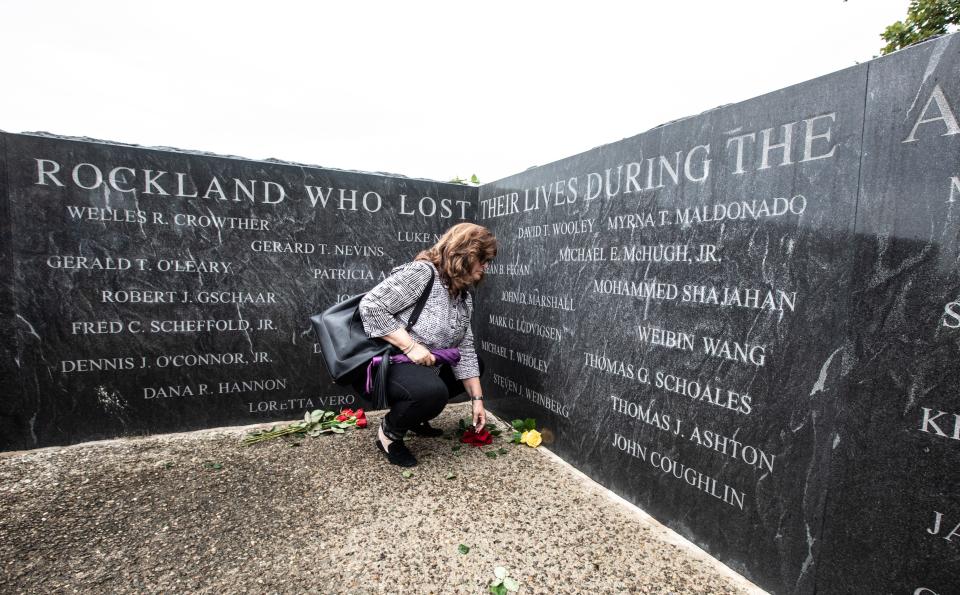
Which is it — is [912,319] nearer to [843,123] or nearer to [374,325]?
[843,123]

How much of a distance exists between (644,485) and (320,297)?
9.50ft

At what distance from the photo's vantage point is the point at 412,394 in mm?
3010

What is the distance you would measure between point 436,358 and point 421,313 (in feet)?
1.03

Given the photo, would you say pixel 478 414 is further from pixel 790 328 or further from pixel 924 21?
pixel 924 21

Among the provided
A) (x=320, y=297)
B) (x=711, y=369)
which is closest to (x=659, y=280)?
(x=711, y=369)

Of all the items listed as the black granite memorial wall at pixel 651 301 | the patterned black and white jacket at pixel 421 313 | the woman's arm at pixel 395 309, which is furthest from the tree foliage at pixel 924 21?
the woman's arm at pixel 395 309

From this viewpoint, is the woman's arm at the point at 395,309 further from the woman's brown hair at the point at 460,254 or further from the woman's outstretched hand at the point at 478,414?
the woman's outstretched hand at the point at 478,414

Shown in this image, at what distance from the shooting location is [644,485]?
2727mm

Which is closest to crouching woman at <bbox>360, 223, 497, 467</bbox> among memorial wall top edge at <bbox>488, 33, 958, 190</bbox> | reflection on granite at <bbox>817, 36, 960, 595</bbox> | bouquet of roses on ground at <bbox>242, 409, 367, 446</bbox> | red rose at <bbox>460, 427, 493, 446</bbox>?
red rose at <bbox>460, 427, 493, 446</bbox>

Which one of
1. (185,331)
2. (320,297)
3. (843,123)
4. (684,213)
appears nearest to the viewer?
(843,123)

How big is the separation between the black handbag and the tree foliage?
10.5 m

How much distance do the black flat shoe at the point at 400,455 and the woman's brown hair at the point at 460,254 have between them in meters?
1.08

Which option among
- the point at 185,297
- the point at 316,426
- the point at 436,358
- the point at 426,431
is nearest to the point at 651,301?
the point at 436,358

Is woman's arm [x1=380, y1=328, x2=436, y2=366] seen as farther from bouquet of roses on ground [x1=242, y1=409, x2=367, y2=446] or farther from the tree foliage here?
the tree foliage
